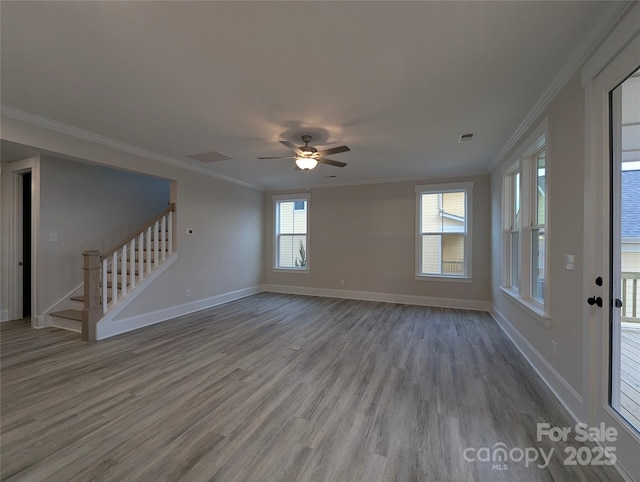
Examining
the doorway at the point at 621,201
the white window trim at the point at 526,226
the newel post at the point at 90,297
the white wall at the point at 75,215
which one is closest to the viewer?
the doorway at the point at 621,201

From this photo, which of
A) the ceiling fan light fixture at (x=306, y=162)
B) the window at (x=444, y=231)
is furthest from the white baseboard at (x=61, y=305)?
the window at (x=444, y=231)

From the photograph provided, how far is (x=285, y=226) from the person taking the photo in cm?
713

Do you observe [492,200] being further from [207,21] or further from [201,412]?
[201,412]

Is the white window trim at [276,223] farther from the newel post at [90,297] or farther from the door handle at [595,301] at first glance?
the door handle at [595,301]

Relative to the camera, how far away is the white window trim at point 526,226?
2564 millimetres

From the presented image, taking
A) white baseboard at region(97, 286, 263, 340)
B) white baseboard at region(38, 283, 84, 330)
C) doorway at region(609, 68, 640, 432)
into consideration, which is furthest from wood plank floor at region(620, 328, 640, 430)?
white baseboard at region(38, 283, 84, 330)

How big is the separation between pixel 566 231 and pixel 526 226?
1.26 metres

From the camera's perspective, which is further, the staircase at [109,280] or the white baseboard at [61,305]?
the white baseboard at [61,305]

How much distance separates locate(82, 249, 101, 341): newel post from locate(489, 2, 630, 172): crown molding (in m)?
5.34

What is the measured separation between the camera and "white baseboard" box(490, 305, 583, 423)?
2.05 meters

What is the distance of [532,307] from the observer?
9.70ft

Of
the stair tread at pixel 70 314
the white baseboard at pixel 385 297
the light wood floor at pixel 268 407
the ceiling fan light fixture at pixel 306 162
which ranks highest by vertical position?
the ceiling fan light fixture at pixel 306 162

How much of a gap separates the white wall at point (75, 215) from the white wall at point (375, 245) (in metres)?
3.19

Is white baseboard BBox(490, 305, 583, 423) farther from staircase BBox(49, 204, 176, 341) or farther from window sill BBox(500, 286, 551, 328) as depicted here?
staircase BBox(49, 204, 176, 341)
